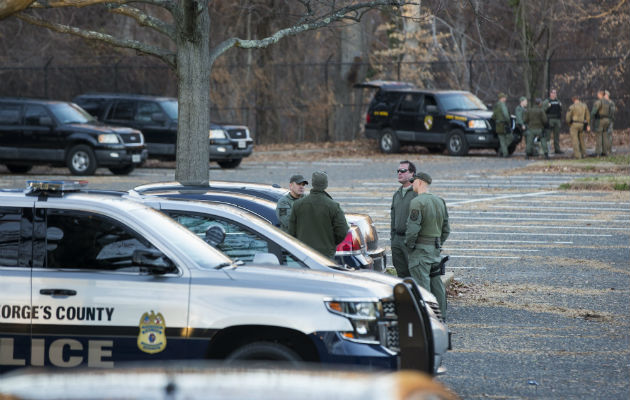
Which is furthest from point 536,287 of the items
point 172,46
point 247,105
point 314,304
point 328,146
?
point 172,46

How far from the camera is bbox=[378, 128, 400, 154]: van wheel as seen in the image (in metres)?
33.1

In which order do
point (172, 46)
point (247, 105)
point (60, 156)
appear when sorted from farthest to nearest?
point (172, 46) < point (247, 105) < point (60, 156)

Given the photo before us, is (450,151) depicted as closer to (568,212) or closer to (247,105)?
(247,105)

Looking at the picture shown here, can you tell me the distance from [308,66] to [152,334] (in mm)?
33438

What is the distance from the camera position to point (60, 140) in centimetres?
2619

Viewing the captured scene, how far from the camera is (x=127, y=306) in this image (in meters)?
6.53

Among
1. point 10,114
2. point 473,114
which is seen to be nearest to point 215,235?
point 10,114

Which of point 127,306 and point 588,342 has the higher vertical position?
point 127,306

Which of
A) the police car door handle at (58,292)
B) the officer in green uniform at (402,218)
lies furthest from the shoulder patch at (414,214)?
the police car door handle at (58,292)

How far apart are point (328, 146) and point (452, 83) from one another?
21.2ft

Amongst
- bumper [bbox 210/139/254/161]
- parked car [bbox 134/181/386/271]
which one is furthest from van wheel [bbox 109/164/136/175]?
parked car [bbox 134/181/386/271]

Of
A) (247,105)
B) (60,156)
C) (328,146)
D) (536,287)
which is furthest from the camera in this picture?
(247,105)

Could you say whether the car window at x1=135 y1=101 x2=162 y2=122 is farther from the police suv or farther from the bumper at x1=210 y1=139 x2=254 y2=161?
the police suv

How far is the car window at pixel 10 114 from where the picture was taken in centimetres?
2656
